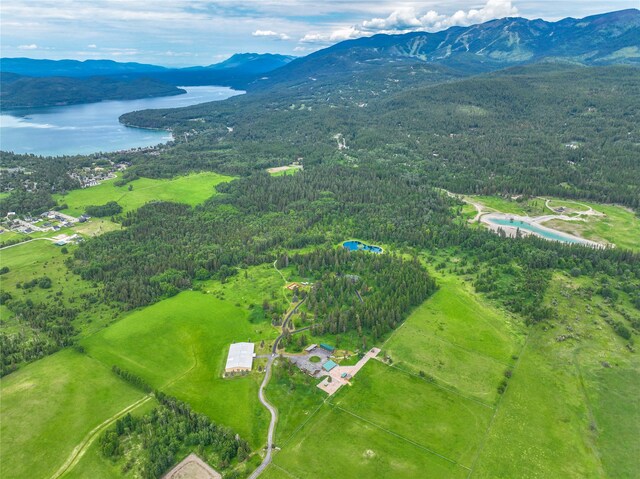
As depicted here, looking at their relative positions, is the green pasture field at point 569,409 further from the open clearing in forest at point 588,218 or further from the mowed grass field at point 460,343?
the open clearing in forest at point 588,218

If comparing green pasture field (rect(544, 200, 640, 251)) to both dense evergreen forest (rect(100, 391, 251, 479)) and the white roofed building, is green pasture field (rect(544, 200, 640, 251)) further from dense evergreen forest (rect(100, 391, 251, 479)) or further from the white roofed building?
dense evergreen forest (rect(100, 391, 251, 479))

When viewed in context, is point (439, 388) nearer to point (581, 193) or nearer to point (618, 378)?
point (618, 378)

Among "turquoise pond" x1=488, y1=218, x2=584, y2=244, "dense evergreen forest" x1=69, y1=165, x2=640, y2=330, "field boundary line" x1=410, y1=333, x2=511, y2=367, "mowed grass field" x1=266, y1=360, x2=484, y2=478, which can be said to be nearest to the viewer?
"mowed grass field" x1=266, y1=360, x2=484, y2=478

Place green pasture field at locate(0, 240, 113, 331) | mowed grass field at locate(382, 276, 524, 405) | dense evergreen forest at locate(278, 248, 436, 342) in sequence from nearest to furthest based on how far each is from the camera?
1. mowed grass field at locate(382, 276, 524, 405)
2. dense evergreen forest at locate(278, 248, 436, 342)
3. green pasture field at locate(0, 240, 113, 331)

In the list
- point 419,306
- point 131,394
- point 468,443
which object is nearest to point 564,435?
point 468,443

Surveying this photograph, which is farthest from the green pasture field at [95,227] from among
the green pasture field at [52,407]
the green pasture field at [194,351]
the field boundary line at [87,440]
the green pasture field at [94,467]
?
the green pasture field at [94,467]

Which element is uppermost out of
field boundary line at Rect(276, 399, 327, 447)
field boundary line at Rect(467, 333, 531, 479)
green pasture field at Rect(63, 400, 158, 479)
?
green pasture field at Rect(63, 400, 158, 479)

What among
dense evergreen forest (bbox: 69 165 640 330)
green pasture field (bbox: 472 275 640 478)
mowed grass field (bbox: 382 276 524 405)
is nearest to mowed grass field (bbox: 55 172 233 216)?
dense evergreen forest (bbox: 69 165 640 330)

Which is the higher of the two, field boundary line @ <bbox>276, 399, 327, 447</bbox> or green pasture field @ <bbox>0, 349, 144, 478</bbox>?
green pasture field @ <bbox>0, 349, 144, 478</bbox>
